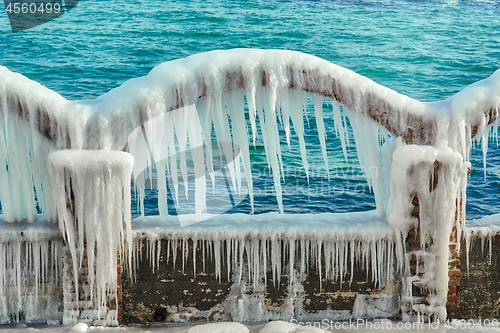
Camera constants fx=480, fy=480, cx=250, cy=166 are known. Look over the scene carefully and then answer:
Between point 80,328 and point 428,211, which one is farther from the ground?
point 428,211

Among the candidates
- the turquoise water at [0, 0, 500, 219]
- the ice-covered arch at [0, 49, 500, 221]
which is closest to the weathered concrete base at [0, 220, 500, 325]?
the ice-covered arch at [0, 49, 500, 221]

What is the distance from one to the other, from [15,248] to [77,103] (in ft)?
5.48

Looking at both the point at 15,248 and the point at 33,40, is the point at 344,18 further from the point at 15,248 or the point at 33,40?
the point at 15,248

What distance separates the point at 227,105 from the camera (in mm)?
4875

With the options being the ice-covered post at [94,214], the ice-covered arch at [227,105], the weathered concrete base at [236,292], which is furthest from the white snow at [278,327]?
the ice-covered arch at [227,105]

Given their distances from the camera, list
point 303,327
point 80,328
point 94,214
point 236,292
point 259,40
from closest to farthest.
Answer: point 94,214, point 80,328, point 303,327, point 236,292, point 259,40

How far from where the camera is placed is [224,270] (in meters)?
5.18

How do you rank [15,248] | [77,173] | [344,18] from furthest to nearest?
[344,18] < [15,248] < [77,173]

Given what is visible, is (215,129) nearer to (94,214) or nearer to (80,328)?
(94,214)

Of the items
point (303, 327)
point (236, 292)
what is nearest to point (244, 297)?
point (236, 292)

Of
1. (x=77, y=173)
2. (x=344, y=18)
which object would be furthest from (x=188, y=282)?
(x=344, y=18)

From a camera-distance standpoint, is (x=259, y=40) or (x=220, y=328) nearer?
(x=220, y=328)

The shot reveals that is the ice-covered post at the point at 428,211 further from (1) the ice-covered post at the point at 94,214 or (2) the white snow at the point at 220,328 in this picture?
(1) the ice-covered post at the point at 94,214

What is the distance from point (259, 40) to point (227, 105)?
22.7 meters
